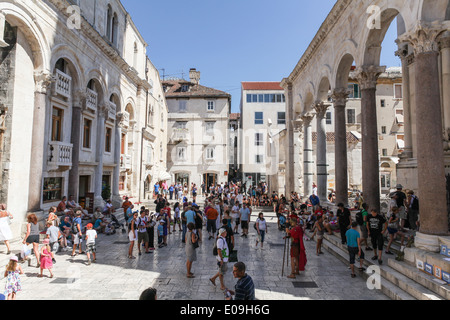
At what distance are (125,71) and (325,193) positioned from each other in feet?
56.3

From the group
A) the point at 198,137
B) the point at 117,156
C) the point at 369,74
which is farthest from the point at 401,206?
the point at 198,137

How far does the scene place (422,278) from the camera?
5988 mm

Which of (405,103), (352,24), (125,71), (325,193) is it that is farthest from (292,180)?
(125,71)

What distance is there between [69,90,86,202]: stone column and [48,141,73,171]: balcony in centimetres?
54

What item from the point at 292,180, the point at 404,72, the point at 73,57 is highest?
the point at 73,57

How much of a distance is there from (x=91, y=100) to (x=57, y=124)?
124 inches

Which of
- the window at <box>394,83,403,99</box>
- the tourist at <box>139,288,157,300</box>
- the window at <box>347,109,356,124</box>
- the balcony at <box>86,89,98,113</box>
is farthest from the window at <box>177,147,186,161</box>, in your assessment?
the tourist at <box>139,288,157,300</box>

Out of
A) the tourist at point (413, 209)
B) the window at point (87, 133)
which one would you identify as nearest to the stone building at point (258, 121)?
the window at point (87, 133)

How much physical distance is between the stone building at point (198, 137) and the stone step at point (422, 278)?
91.9 feet

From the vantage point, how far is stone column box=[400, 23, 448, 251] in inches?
263

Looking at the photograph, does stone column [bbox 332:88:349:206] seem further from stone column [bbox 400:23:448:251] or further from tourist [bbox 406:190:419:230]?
stone column [bbox 400:23:448:251]

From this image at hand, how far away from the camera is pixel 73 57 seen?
14.1m

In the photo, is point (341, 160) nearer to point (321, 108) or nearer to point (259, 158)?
point (321, 108)
